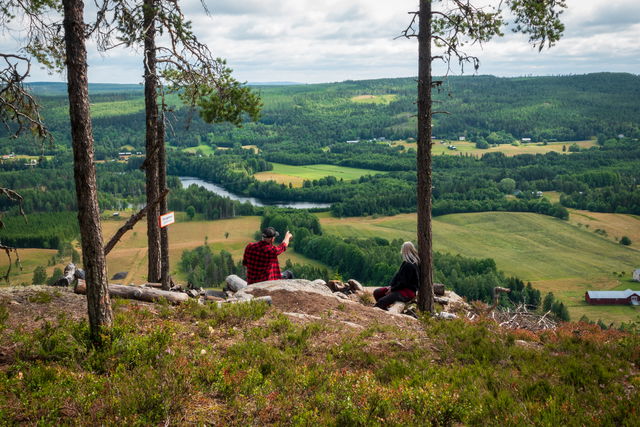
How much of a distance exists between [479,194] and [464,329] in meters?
123

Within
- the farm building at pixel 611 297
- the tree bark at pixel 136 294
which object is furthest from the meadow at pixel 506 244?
the tree bark at pixel 136 294

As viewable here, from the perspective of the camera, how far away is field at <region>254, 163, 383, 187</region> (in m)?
150

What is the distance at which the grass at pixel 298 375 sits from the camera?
18.4 ft

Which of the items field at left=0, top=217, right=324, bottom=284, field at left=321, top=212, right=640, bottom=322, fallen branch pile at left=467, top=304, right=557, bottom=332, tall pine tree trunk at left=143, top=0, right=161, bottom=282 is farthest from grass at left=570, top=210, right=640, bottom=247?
tall pine tree trunk at left=143, top=0, right=161, bottom=282

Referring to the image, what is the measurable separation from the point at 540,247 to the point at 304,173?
90883 millimetres

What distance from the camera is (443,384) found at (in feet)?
21.6

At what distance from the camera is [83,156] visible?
6332mm

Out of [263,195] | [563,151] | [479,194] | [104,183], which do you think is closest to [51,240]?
[104,183]

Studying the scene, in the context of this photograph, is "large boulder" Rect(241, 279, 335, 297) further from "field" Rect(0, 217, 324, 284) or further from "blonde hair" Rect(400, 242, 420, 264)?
"field" Rect(0, 217, 324, 284)

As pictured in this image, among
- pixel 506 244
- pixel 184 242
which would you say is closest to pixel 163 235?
pixel 184 242

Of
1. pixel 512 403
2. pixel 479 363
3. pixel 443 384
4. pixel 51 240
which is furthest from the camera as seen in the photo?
pixel 51 240

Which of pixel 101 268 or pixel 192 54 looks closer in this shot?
pixel 101 268

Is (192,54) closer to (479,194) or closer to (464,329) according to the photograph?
(464,329)

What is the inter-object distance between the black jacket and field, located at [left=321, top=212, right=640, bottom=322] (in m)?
48.5
